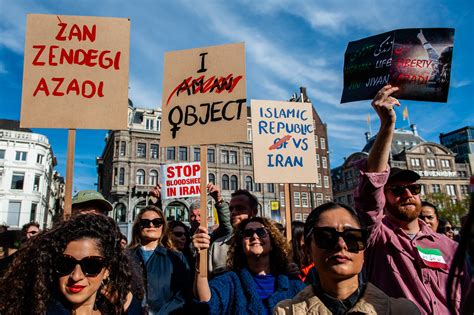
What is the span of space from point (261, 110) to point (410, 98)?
2925 mm

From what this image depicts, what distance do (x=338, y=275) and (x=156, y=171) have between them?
129ft

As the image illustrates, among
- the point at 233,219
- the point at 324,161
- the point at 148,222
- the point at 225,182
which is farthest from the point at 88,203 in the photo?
the point at 324,161

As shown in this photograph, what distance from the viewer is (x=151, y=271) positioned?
3295 millimetres

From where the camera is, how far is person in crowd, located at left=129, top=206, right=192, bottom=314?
3.12m

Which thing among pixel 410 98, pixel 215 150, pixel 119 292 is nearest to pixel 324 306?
pixel 119 292

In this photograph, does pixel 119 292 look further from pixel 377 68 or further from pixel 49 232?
pixel 377 68

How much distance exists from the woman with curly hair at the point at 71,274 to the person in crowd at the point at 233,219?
1.47 meters

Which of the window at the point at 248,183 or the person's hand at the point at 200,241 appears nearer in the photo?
the person's hand at the point at 200,241

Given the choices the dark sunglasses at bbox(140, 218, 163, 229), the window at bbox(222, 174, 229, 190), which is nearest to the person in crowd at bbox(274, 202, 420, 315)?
the dark sunglasses at bbox(140, 218, 163, 229)

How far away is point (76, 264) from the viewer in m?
2.00

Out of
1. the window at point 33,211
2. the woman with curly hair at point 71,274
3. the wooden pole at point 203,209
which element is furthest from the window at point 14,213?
the woman with curly hair at point 71,274

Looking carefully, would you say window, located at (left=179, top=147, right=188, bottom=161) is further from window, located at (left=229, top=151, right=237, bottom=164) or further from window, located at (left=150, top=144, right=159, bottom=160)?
window, located at (left=229, top=151, right=237, bottom=164)

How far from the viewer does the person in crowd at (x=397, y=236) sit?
7.15 feet

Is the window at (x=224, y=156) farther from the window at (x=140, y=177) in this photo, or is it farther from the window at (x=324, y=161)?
the window at (x=324, y=161)
